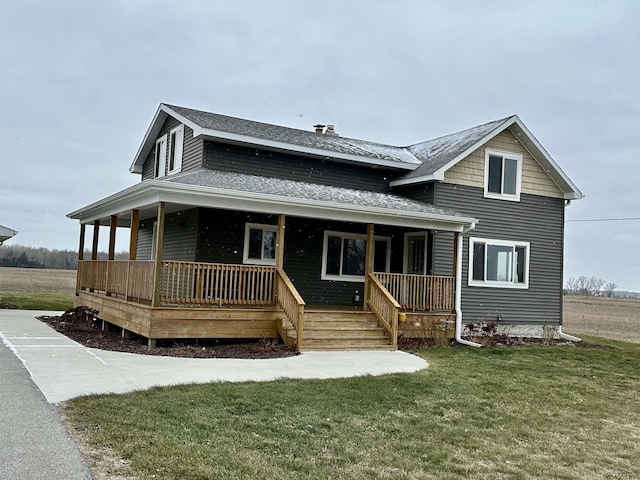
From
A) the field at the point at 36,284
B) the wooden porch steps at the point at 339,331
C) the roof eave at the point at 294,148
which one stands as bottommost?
the field at the point at 36,284

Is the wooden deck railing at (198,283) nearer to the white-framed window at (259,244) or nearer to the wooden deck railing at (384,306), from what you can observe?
the white-framed window at (259,244)

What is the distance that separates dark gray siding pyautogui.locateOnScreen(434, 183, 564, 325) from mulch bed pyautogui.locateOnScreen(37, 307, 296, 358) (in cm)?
604

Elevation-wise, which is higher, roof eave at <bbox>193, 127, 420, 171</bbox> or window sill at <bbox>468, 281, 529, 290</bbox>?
roof eave at <bbox>193, 127, 420, 171</bbox>

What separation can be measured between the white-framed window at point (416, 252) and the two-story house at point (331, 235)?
0.14ft

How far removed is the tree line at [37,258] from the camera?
73.1m

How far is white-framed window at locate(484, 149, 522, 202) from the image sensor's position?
1744 cm

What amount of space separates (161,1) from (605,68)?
16.5 meters

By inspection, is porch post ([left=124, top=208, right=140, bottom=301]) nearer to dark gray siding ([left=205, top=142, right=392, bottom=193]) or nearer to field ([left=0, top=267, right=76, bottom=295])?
dark gray siding ([left=205, top=142, right=392, bottom=193])

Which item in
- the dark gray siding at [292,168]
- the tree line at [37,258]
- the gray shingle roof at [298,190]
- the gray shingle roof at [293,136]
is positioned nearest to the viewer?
the gray shingle roof at [298,190]

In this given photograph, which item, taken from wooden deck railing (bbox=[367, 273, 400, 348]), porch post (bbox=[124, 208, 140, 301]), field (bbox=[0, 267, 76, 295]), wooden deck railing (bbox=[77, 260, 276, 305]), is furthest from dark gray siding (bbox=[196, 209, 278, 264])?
field (bbox=[0, 267, 76, 295])

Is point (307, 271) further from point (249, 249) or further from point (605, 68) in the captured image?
point (605, 68)

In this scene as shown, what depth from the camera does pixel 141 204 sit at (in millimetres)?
12758

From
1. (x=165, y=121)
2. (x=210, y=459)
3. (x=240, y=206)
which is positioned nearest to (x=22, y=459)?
(x=210, y=459)

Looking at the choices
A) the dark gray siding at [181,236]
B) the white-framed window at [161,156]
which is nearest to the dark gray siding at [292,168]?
the dark gray siding at [181,236]
